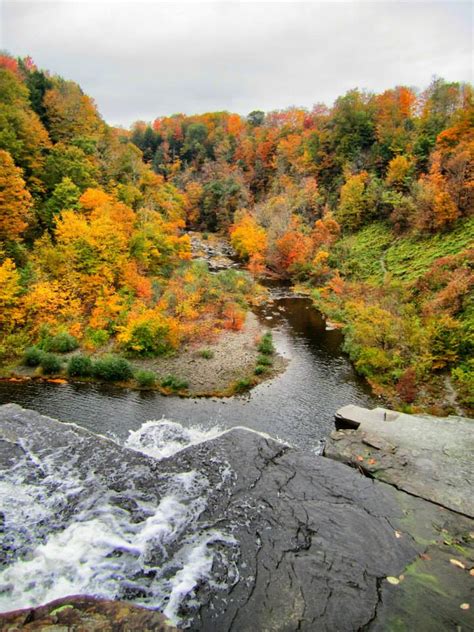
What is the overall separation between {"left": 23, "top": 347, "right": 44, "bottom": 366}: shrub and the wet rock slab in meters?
16.6

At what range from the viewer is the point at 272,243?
156ft

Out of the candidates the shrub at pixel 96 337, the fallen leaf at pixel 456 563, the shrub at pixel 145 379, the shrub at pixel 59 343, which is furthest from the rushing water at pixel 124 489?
the fallen leaf at pixel 456 563

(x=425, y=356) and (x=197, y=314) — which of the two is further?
(x=197, y=314)

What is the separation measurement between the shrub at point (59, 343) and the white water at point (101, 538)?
1135cm

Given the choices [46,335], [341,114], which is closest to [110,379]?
[46,335]

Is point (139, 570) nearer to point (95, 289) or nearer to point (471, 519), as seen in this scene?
point (471, 519)

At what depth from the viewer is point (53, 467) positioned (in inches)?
485

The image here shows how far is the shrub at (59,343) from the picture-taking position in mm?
23312

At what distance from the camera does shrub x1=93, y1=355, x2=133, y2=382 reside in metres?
20.7

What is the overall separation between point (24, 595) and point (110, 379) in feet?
44.2

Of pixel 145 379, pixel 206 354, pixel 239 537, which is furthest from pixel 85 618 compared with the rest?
pixel 206 354

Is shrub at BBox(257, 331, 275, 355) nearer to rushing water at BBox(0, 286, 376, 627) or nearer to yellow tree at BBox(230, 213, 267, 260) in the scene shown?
rushing water at BBox(0, 286, 376, 627)

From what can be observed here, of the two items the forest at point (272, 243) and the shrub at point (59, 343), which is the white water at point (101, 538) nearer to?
the forest at point (272, 243)

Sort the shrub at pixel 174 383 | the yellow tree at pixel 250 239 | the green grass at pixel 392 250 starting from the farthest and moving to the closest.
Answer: the yellow tree at pixel 250 239 < the green grass at pixel 392 250 < the shrub at pixel 174 383
